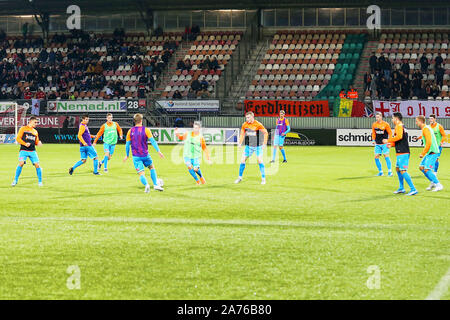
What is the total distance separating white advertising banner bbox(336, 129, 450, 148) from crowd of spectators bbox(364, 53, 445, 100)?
3238 mm

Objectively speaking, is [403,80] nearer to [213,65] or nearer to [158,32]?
[213,65]

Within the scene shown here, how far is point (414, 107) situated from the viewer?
136ft

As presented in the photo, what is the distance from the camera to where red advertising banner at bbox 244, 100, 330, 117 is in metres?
43.1

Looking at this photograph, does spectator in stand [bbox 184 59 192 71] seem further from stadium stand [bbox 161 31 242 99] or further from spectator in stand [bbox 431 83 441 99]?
spectator in stand [bbox 431 83 441 99]

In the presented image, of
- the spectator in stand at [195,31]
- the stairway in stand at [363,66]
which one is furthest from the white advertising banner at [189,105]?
the spectator in stand at [195,31]

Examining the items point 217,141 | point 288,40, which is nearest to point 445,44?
point 288,40

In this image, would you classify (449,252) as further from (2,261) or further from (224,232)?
(2,261)

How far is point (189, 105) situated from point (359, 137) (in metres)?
11.8

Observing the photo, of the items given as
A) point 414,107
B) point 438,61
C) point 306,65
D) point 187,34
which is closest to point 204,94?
point 306,65

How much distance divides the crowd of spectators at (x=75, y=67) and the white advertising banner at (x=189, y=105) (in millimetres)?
3296

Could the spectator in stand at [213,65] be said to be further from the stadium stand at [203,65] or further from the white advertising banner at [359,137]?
the white advertising banner at [359,137]

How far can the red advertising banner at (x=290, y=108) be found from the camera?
141ft

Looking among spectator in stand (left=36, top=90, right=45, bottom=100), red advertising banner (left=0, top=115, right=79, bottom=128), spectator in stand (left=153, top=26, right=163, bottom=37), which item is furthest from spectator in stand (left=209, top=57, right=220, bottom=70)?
spectator in stand (left=36, top=90, right=45, bottom=100)

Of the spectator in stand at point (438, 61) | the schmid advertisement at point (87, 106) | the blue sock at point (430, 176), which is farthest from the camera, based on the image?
the spectator in stand at point (438, 61)
